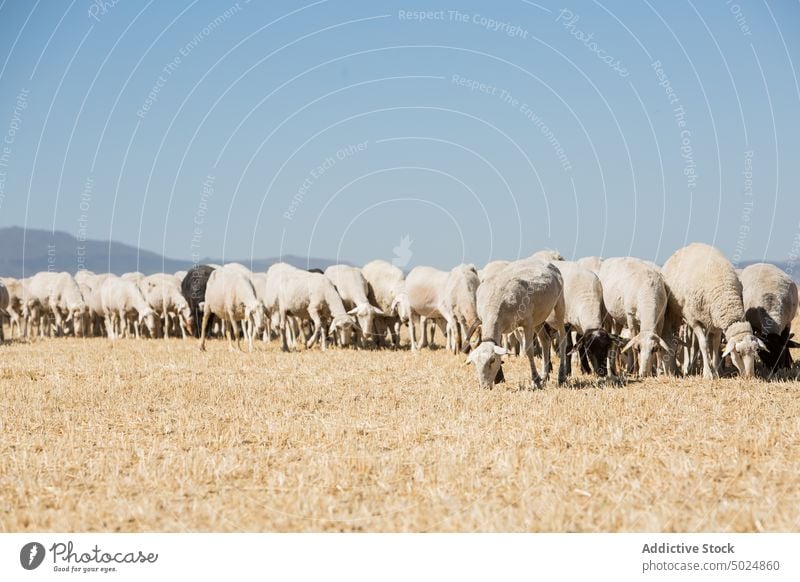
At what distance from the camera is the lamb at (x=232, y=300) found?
79.3 ft

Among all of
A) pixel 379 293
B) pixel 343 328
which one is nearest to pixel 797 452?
pixel 343 328

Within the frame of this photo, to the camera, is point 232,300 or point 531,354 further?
point 232,300

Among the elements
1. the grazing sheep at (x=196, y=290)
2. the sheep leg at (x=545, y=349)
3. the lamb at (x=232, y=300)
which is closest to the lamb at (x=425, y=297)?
the lamb at (x=232, y=300)

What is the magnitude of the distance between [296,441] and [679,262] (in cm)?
1119

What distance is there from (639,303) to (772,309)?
9.51 feet

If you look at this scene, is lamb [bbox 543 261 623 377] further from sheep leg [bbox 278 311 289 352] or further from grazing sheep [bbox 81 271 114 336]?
grazing sheep [bbox 81 271 114 336]

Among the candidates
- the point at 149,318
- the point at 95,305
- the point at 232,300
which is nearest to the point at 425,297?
the point at 232,300

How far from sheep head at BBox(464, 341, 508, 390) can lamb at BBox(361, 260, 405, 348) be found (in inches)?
557

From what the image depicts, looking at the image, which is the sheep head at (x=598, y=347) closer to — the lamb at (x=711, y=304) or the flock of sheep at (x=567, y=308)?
the flock of sheep at (x=567, y=308)

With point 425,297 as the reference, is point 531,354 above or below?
below

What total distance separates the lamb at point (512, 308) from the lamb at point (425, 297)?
1097 cm

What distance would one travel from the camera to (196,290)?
33.1 metres

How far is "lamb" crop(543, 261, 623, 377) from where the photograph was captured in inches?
627

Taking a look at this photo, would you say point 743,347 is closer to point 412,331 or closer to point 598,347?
point 598,347
